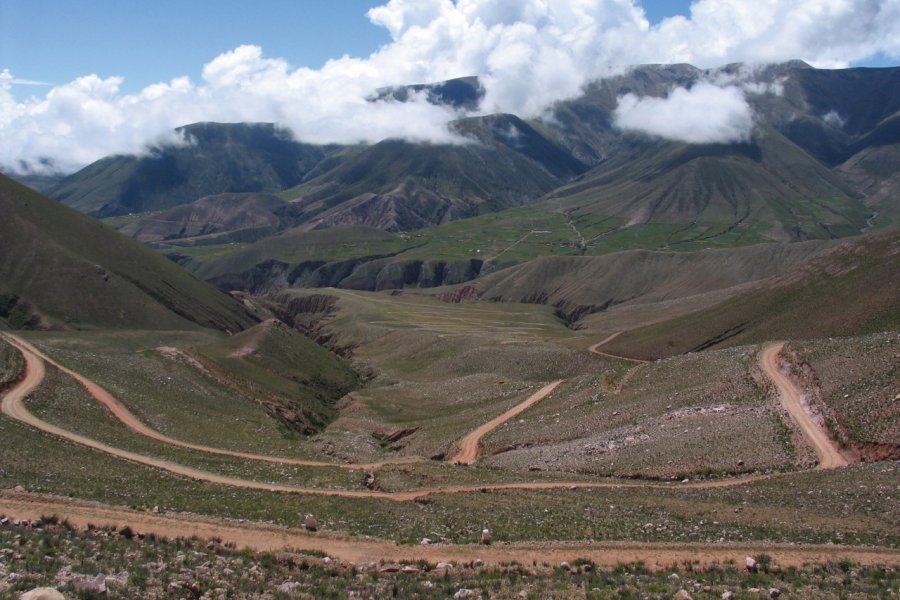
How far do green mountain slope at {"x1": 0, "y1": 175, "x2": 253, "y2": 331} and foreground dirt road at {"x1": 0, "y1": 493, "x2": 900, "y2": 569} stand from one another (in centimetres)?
10598

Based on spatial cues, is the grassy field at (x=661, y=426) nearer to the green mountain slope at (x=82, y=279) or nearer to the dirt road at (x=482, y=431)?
the dirt road at (x=482, y=431)

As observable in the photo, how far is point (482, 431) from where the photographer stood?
225 ft

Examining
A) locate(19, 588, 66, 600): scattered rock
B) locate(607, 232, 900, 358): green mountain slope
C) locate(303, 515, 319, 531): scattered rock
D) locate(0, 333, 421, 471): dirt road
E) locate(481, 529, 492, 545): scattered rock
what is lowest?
locate(0, 333, 421, 471): dirt road

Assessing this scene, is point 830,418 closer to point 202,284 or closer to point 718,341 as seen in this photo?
point 718,341

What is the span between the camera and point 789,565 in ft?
87.5

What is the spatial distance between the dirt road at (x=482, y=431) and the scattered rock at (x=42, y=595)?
40.9 metres

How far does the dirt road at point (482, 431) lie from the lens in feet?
206

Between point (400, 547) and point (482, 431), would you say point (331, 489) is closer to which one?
point (400, 547)

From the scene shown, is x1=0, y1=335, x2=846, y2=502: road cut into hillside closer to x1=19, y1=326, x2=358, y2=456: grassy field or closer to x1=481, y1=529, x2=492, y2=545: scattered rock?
x1=19, y1=326, x2=358, y2=456: grassy field

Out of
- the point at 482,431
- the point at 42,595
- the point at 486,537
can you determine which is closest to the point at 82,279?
the point at 482,431

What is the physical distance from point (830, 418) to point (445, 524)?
33051 millimetres

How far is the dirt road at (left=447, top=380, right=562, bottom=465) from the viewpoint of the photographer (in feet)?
206

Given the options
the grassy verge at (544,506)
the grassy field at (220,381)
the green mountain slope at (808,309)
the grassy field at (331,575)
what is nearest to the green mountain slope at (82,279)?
the grassy field at (220,381)

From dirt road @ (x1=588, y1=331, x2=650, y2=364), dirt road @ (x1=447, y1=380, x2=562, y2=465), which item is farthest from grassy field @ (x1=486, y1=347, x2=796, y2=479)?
dirt road @ (x1=588, y1=331, x2=650, y2=364)
